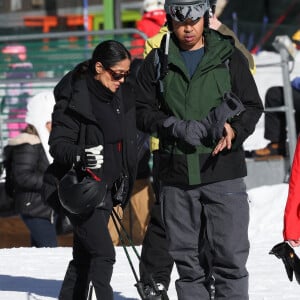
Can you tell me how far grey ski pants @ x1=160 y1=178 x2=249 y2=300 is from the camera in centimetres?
634

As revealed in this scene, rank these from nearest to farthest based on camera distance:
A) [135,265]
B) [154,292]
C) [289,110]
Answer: [154,292] → [135,265] → [289,110]

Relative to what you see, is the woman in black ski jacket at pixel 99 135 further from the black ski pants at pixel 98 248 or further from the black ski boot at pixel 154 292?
the black ski boot at pixel 154 292

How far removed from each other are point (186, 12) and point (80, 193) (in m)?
1.10

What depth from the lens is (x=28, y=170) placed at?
1010cm

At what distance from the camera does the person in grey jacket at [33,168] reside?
10102 mm

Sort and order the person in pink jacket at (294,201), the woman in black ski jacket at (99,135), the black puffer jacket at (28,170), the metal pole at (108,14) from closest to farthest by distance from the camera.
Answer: the person in pink jacket at (294,201) → the woman in black ski jacket at (99,135) → the black puffer jacket at (28,170) → the metal pole at (108,14)

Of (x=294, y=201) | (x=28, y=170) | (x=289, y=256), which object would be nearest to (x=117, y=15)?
(x=28, y=170)

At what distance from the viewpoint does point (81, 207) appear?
21.7 feet

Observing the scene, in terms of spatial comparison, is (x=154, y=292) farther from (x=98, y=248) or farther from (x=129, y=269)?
(x=129, y=269)

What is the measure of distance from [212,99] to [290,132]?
5699 mm

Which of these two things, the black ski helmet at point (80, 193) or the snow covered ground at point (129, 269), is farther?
the snow covered ground at point (129, 269)

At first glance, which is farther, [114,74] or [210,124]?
[114,74]

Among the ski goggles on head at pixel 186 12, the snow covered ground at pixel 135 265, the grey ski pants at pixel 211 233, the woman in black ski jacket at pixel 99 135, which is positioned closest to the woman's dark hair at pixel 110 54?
the woman in black ski jacket at pixel 99 135

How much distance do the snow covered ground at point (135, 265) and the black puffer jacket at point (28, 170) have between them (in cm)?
37
